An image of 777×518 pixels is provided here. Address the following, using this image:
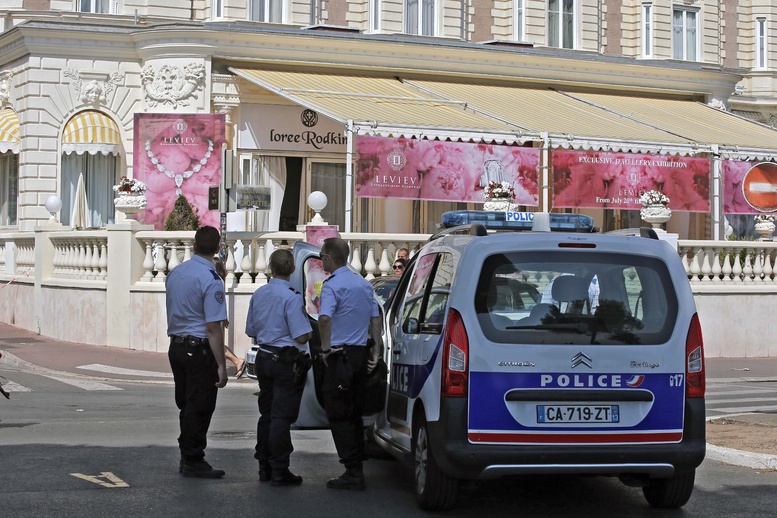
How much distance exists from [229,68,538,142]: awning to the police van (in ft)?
48.1

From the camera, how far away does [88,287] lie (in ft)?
69.4

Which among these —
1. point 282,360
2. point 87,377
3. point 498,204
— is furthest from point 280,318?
point 498,204

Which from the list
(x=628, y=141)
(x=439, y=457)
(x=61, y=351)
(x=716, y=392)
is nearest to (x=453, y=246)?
(x=439, y=457)

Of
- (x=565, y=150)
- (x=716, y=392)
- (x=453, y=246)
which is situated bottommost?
(x=716, y=392)

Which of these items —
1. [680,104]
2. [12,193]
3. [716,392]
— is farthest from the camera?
[680,104]

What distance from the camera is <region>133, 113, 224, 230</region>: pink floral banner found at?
25783mm

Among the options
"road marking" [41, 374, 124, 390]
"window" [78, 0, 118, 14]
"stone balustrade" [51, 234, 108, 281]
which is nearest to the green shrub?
"stone balustrade" [51, 234, 108, 281]

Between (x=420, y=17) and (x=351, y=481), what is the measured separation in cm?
2562

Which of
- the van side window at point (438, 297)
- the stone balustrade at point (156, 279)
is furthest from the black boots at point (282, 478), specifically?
the stone balustrade at point (156, 279)

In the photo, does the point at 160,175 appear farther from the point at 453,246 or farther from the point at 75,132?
the point at 453,246

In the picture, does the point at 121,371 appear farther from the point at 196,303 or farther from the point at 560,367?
the point at 560,367

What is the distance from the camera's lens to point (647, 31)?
37.9 metres

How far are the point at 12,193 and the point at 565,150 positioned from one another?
506 inches

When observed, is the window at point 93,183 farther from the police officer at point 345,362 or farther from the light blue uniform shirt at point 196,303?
the police officer at point 345,362
